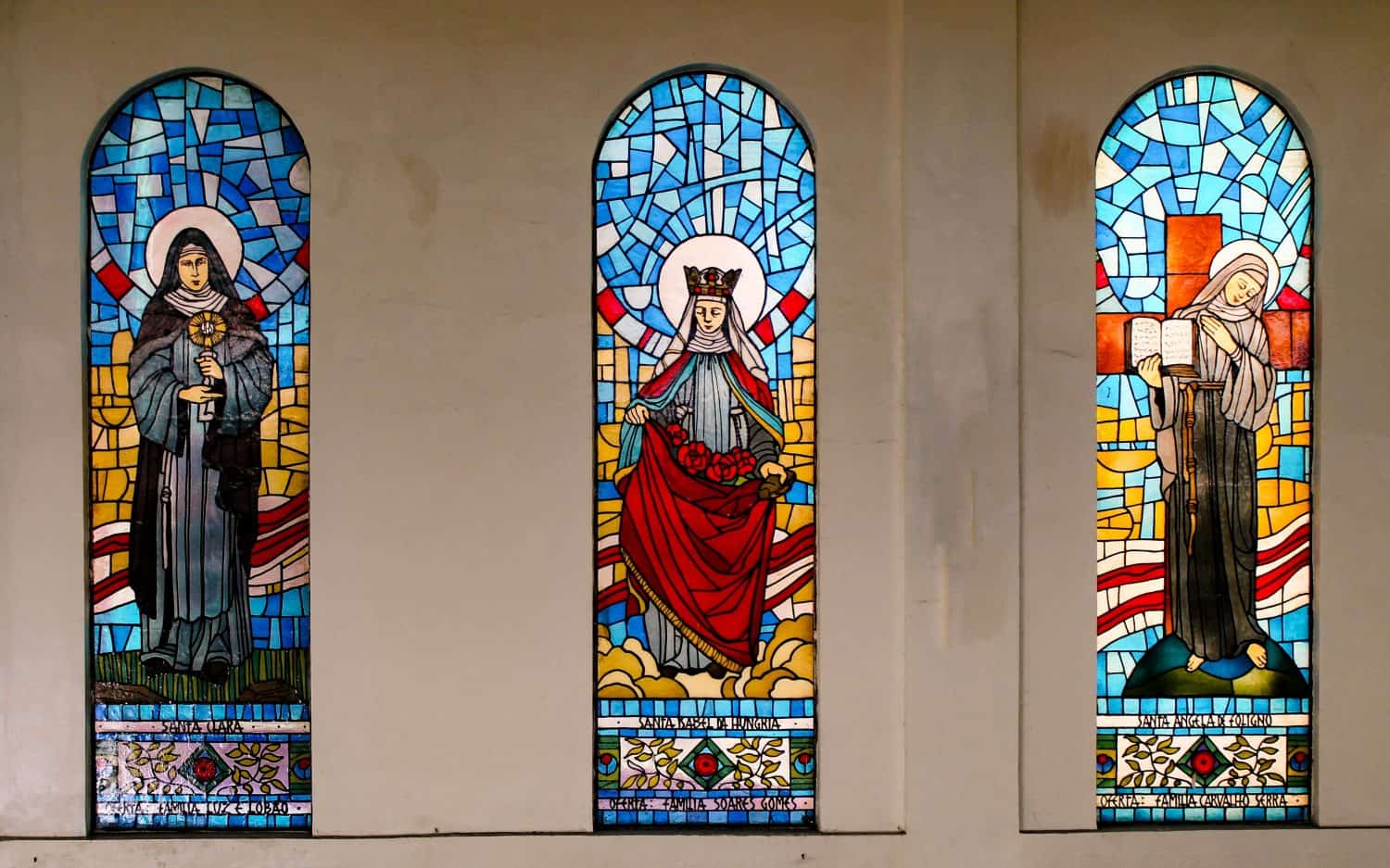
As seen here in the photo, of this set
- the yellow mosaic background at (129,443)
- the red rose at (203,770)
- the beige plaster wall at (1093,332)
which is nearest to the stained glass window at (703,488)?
the beige plaster wall at (1093,332)

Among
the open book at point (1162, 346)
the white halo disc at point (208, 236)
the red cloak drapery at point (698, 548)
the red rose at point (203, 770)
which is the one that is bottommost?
the red rose at point (203, 770)

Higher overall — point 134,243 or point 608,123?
point 608,123

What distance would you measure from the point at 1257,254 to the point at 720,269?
6.39 ft

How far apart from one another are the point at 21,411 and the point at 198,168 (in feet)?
3.49

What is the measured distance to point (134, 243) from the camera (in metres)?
3.55

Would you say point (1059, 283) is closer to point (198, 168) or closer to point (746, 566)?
point (746, 566)

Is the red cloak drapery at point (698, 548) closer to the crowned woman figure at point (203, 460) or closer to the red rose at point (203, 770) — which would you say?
the crowned woman figure at point (203, 460)

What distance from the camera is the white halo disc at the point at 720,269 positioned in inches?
140

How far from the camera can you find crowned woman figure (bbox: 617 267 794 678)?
354cm

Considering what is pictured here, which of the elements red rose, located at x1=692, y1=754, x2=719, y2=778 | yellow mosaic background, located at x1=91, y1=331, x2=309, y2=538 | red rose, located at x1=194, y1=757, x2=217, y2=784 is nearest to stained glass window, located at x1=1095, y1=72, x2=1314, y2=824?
red rose, located at x1=692, y1=754, x2=719, y2=778

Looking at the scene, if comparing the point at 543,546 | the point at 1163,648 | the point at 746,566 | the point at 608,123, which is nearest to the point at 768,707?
the point at 746,566

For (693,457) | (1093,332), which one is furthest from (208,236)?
(1093,332)

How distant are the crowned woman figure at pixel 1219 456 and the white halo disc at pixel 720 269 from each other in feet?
4.67

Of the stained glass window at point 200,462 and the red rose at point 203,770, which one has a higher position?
the stained glass window at point 200,462
